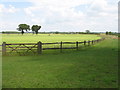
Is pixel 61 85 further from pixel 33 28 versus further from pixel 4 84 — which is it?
pixel 33 28

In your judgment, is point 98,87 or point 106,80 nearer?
point 98,87

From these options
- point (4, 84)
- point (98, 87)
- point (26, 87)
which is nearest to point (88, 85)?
point (98, 87)

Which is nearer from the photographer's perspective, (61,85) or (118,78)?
(61,85)

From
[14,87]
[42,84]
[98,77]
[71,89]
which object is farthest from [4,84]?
[98,77]

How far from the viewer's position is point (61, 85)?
7.17m

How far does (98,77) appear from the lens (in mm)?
8578

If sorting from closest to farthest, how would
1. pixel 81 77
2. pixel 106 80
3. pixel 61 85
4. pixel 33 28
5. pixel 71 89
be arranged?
pixel 71 89, pixel 61 85, pixel 106 80, pixel 81 77, pixel 33 28

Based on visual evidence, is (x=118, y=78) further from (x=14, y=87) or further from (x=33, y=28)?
(x=33, y=28)

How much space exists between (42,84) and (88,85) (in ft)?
6.66

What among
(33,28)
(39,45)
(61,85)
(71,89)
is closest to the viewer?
(71,89)

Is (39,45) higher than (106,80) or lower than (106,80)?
higher

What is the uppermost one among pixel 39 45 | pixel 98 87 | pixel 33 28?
pixel 33 28

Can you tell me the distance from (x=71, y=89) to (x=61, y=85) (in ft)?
2.00

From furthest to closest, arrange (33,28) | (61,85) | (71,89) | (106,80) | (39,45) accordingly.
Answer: (33,28), (39,45), (106,80), (61,85), (71,89)
